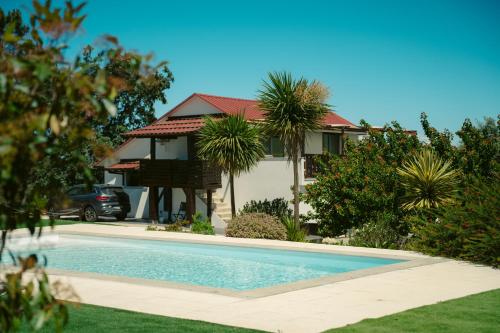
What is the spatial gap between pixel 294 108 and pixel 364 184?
3671 mm

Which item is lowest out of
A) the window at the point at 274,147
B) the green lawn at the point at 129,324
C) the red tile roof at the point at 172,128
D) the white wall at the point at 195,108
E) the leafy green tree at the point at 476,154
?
the green lawn at the point at 129,324

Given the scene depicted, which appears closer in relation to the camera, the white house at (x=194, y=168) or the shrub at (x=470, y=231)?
the shrub at (x=470, y=231)

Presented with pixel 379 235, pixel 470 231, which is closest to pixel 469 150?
pixel 379 235

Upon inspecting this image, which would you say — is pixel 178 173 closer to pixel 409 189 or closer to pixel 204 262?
pixel 204 262

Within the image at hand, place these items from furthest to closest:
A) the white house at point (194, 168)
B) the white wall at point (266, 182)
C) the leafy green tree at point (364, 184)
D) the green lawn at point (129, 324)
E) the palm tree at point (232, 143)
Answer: the white house at point (194, 168) → the white wall at point (266, 182) → the palm tree at point (232, 143) → the leafy green tree at point (364, 184) → the green lawn at point (129, 324)

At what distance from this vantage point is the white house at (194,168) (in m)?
27.8

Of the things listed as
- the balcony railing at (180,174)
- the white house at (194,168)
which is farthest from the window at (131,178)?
the balcony railing at (180,174)

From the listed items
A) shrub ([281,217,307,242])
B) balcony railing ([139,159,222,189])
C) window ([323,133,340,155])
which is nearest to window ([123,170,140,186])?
balcony railing ([139,159,222,189])

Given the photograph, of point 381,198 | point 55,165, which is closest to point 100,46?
point 55,165

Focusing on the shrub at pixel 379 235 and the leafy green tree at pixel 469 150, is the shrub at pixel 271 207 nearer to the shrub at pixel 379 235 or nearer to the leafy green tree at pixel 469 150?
the shrub at pixel 379 235

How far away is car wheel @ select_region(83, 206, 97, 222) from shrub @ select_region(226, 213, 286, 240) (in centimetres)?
1047

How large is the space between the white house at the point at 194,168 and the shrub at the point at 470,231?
9.46 meters

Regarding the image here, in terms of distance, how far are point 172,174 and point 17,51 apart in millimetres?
25862

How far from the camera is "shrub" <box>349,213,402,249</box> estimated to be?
1853cm
